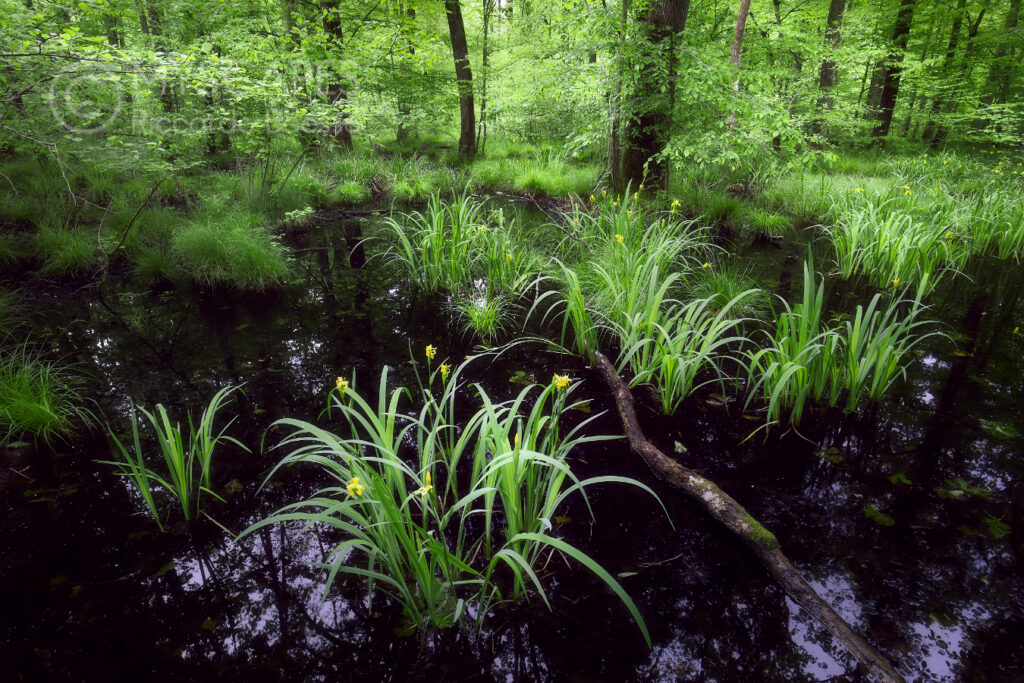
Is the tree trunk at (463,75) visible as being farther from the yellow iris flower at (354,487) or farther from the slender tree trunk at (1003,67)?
the slender tree trunk at (1003,67)

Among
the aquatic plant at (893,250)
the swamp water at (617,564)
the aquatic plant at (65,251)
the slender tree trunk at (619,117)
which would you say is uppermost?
the slender tree trunk at (619,117)

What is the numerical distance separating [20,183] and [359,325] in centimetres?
620

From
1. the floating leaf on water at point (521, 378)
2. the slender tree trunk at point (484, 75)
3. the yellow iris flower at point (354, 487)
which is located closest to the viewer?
the yellow iris flower at point (354, 487)

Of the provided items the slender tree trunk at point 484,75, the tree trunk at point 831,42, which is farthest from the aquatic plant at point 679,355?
the tree trunk at point 831,42

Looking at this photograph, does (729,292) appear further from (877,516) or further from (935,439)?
(877,516)

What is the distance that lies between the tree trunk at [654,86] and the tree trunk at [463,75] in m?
4.72

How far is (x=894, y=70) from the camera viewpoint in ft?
36.5

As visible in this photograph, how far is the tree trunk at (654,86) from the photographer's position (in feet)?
14.9

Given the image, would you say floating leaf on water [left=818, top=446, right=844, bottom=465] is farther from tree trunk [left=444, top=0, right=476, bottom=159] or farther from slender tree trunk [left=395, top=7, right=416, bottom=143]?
tree trunk [left=444, top=0, right=476, bottom=159]

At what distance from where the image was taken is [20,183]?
6199 mm

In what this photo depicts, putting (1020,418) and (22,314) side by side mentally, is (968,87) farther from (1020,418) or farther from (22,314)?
(22,314)

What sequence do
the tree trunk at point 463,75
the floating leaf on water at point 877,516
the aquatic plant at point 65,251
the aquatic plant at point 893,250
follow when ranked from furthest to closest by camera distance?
1. the tree trunk at point 463,75
2. the aquatic plant at point 65,251
3. the aquatic plant at point 893,250
4. the floating leaf on water at point 877,516

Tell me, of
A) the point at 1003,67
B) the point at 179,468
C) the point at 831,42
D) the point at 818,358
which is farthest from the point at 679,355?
the point at 1003,67

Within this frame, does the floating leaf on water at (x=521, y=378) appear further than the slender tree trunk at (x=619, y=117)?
No
